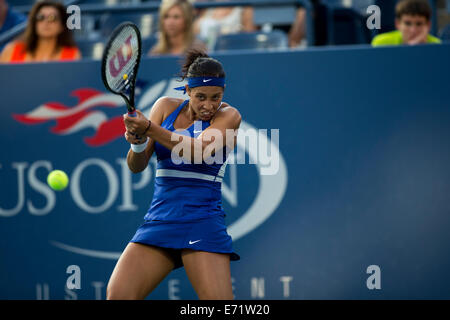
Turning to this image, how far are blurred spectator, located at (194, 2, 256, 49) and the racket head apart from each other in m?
3.41

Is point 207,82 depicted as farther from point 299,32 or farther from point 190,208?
point 299,32

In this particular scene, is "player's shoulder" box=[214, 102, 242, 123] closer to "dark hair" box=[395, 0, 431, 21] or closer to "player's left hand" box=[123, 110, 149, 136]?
"player's left hand" box=[123, 110, 149, 136]

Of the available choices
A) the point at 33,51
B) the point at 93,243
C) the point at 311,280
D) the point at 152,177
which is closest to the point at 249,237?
the point at 311,280

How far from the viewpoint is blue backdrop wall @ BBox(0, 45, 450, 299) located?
447 centimetres

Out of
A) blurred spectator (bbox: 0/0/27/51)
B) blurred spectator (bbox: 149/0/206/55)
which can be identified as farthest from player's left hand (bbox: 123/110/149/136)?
blurred spectator (bbox: 0/0/27/51)

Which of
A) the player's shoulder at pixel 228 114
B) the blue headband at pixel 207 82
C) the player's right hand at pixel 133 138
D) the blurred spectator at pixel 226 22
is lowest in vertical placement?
the player's right hand at pixel 133 138

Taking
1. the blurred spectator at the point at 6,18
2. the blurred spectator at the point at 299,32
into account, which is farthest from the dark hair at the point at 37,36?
the blurred spectator at the point at 299,32

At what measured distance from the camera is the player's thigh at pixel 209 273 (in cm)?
297

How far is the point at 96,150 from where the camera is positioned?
187 inches

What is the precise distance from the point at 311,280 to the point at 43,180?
6.61ft

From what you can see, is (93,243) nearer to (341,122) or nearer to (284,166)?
(284,166)

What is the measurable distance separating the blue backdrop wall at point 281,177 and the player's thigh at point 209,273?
5.13ft

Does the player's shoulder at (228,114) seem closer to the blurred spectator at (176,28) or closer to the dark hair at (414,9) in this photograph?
the blurred spectator at (176,28)

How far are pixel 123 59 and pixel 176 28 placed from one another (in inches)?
83.5
